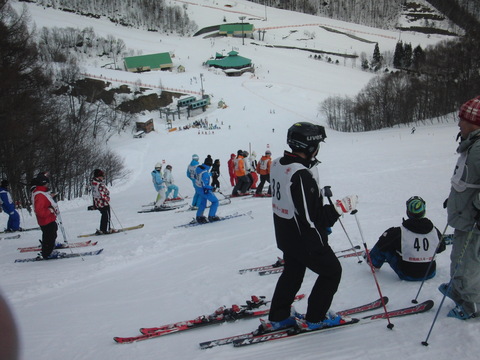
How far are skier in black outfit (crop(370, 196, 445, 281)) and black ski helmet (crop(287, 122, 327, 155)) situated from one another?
1.81 metres

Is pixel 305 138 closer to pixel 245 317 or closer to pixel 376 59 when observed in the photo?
pixel 245 317

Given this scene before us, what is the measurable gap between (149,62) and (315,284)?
87.7 metres

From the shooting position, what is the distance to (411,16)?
134 metres

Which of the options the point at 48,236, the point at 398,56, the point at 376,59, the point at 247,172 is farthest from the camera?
the point at 376,59

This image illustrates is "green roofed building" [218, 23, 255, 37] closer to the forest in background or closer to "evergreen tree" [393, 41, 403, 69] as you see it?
the forest in background

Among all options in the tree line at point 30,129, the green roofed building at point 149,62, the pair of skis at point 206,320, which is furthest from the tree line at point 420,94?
the pair of skis at point 206,320

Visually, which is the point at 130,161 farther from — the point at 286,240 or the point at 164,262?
the point at 286,240

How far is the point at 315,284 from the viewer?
301 centimetres

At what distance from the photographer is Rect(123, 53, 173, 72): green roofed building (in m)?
81.7

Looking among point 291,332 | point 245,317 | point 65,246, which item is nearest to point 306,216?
point 291,332

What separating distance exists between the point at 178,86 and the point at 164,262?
64287mm

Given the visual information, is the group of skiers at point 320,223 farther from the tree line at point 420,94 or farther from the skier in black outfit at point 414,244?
the tree line at point 420,94

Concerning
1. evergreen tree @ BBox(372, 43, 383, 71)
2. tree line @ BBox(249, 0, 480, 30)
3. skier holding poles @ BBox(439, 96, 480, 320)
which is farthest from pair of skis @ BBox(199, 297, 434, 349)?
tree line @ BBox(249, 0, 480, 30)

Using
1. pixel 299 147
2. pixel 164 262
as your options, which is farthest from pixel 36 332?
pixel 299 147
